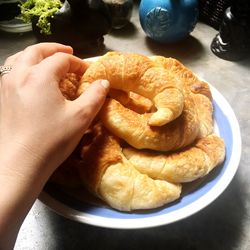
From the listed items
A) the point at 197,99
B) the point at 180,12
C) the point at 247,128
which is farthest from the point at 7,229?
the point at 180,12

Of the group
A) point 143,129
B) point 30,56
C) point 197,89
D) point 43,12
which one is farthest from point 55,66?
point 43,12

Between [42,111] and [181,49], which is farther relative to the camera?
[181,49]

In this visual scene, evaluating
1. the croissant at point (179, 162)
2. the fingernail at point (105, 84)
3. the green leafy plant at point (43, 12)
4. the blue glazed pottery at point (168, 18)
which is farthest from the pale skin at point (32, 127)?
the blue glazed pottery at point (168, 18)

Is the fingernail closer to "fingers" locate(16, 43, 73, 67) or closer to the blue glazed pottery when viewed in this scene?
"fingers" locate(16, 43, 73, 67)

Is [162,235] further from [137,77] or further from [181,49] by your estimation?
[181,49]

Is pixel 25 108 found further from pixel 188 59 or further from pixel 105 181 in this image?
pixel 188 59
